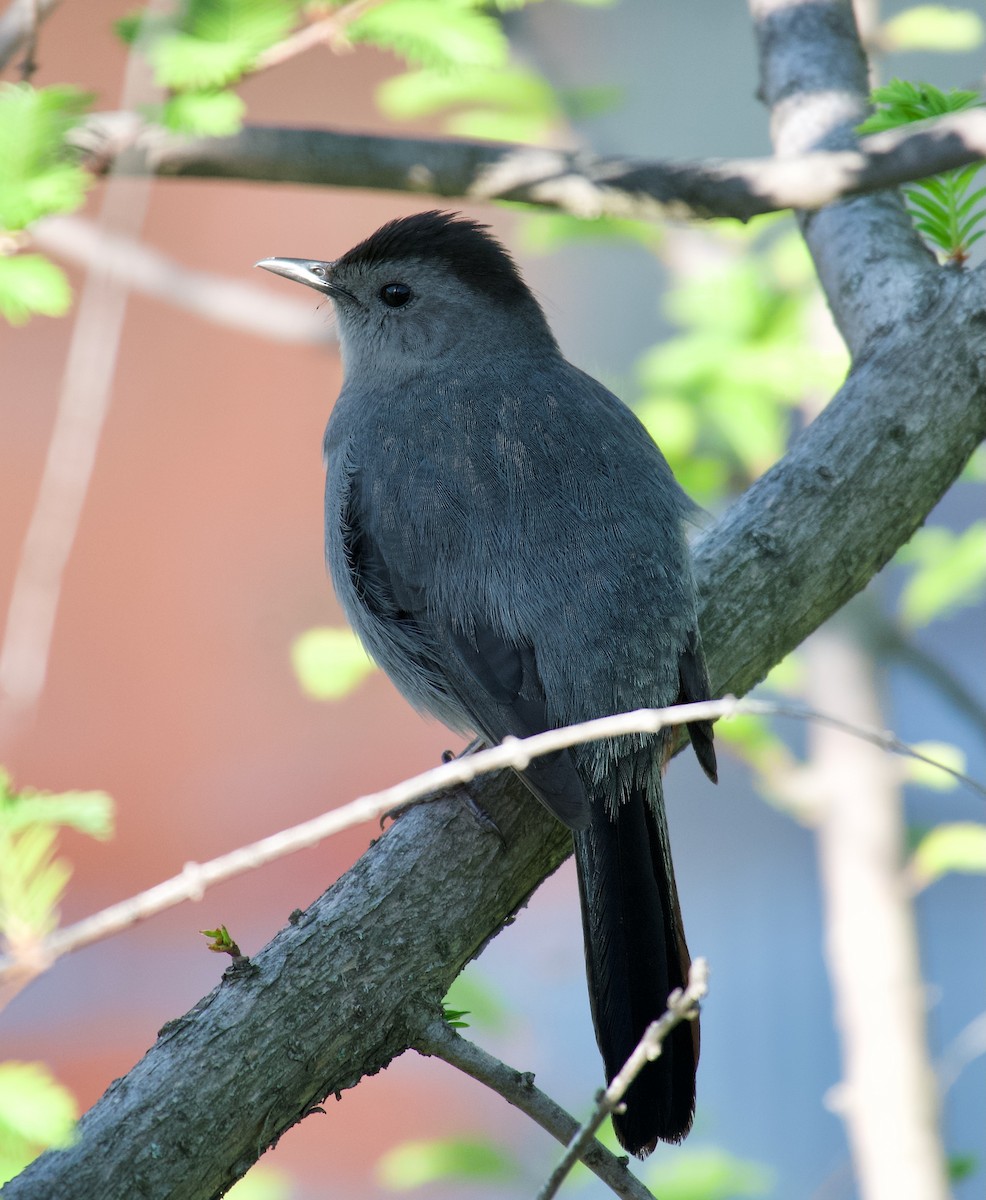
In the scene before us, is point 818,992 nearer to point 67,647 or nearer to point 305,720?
point 305,720

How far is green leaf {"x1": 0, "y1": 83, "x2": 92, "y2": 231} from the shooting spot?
6.21 feet

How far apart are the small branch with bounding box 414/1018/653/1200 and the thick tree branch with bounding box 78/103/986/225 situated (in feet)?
4.34

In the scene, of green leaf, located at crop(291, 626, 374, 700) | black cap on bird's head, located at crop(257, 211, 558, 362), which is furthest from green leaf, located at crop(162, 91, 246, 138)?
green leaf, located at crop(291, 626, 374, 700)

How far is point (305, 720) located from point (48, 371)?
7.02 ft

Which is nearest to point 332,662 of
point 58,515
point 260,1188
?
point 260,1188

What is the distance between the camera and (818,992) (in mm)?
6023

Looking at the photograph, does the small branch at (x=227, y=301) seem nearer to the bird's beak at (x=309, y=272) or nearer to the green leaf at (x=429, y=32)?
the bird's beak at (x=309, y=272)

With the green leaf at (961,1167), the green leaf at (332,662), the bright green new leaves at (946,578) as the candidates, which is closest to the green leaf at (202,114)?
the green leaf at (332,662)

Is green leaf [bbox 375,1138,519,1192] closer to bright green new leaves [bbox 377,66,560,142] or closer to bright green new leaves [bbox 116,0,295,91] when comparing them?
bright green new leaves [bbox 116,0,295,91]

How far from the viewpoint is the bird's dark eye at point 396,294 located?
10.1ft

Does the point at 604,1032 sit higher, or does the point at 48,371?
the point at 48,371

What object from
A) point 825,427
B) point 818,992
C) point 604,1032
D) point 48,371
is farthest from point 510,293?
point 818,992

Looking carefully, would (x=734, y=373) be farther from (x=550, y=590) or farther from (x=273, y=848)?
(x=273, y=848)

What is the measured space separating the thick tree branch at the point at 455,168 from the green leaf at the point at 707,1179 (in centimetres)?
248
